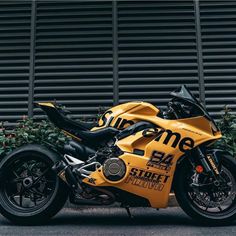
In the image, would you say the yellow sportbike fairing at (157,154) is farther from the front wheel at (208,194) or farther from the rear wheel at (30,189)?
the rear wheel at (30,189)

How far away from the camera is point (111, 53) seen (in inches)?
264

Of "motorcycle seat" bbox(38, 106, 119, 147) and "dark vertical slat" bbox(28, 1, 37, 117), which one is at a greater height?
"dark vertical slat" bbox(28, 1, 37, 117)

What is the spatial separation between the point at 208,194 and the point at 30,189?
1.88 metres

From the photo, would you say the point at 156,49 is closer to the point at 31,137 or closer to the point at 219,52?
the point at 219,52

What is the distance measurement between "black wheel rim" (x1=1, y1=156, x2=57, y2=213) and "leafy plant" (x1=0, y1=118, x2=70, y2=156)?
102 cm

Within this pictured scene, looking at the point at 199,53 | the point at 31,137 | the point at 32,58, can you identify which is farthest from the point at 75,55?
the point at 199,53

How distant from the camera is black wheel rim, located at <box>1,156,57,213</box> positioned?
13.9 ft

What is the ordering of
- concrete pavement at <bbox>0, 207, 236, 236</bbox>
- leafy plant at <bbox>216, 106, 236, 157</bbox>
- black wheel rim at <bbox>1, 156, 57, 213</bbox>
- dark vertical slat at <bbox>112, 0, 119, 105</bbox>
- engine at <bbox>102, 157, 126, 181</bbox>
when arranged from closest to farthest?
concrete pavement at <bbox>0, 207, 236, 236</bbox> < engine at <bbox>102, 157, 126, 181</bbox> < black wheel rim at <bbox>1, 156, 57, 213</bbox> < leafy plant at <bbox>216, 106, 236, 157</bbox> < dark vertical slat at <bbox>112, 0, 119, 105</bbox>

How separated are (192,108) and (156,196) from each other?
3.27 ft

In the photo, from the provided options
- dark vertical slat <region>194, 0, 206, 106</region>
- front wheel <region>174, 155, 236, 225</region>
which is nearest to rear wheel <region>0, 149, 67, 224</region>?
front wheel <region>174, 155, 236, 225</region>

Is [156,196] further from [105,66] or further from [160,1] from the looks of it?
[160,1]

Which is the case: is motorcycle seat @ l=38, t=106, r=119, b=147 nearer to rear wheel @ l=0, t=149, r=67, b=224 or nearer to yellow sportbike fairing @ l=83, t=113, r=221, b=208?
yellow sportbike fairing @ l=83, t=113, r=221, b=208

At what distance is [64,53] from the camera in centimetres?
671

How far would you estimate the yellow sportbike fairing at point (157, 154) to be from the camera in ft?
13.4
